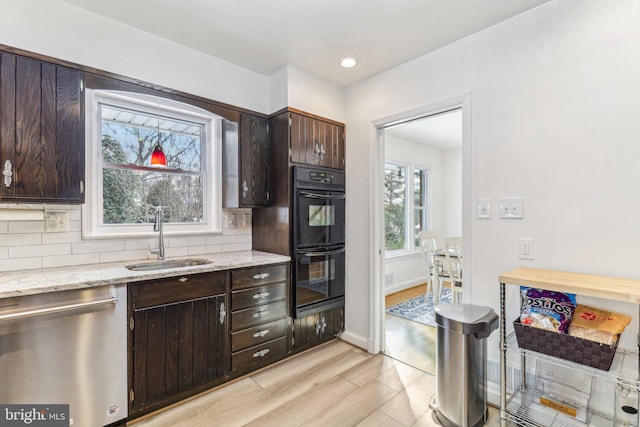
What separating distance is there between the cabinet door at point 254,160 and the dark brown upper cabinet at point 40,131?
117cm

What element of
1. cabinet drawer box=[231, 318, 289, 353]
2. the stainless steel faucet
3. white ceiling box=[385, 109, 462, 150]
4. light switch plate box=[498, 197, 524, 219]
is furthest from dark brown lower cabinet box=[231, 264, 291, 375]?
white ceiling box=[385, 109, 462, 150]

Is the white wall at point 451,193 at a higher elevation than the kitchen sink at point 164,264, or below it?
higher

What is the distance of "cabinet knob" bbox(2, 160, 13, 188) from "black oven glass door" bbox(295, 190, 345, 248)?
1.88 m

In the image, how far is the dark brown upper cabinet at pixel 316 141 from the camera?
2811mm

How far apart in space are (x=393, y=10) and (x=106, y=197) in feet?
8.30

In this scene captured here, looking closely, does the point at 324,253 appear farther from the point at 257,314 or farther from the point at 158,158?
the point at 158,158

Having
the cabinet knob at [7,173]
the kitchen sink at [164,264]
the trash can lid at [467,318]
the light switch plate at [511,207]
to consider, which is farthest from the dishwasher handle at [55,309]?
the light switch plate at [511,207]

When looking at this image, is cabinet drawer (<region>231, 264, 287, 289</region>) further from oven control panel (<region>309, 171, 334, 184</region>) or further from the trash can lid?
the trash can lid

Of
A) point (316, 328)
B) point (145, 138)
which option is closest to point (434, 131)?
point (316, 328)

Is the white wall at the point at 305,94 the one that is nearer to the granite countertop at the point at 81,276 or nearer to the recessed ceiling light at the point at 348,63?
the recessed ceiling light at the point at 348,63

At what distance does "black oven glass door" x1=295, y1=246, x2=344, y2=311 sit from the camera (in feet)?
9.12

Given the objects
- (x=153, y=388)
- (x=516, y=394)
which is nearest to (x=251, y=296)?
(x=153, y=388)

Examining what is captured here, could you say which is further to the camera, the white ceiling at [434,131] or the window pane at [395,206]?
the window pane at [395,206]

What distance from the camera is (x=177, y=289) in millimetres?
2061
